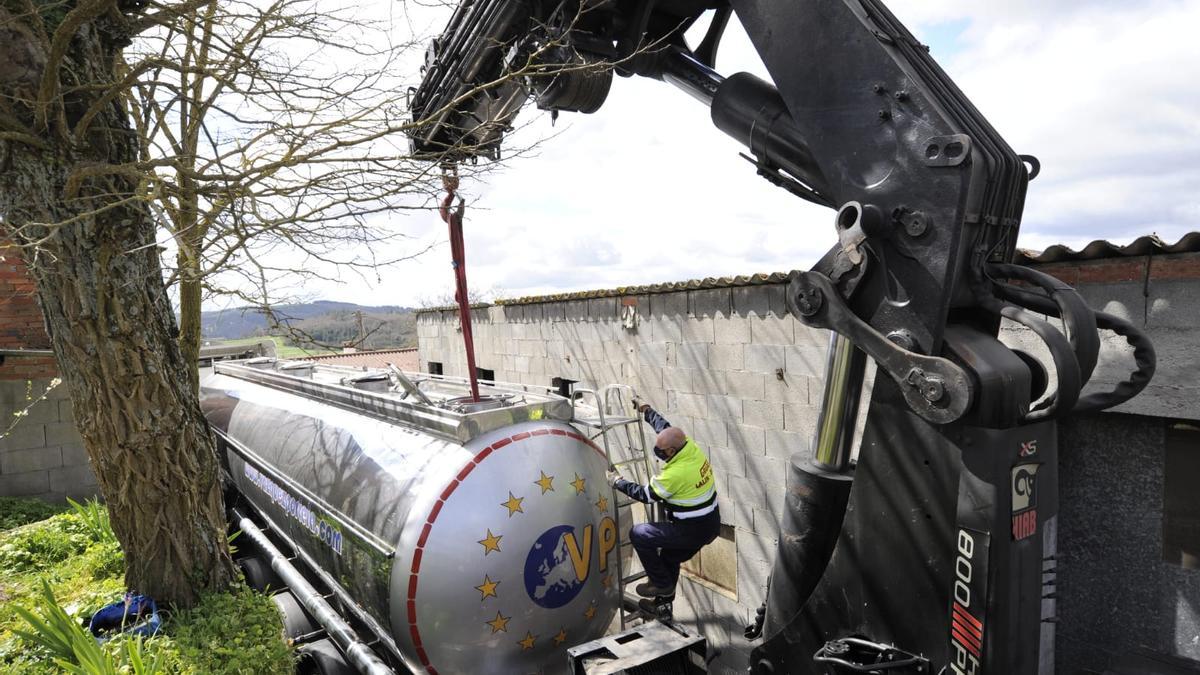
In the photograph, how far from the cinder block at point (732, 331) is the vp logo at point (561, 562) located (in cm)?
294

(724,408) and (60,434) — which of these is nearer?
(724,408)

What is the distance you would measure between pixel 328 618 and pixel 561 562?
194 cm

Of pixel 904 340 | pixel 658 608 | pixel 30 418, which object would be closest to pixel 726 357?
pixel 658 608

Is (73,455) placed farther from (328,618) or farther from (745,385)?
(745,385)

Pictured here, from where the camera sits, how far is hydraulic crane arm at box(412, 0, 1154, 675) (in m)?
2.43

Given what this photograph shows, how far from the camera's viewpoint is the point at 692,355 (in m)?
7.57

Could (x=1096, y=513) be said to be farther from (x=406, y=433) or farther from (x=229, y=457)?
(x=229, y=457)

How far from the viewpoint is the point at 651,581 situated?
4902 millimetres

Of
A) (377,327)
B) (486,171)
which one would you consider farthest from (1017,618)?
(377,327)

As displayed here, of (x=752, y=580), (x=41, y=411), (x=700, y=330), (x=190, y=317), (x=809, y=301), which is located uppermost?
(x=190, y=317)

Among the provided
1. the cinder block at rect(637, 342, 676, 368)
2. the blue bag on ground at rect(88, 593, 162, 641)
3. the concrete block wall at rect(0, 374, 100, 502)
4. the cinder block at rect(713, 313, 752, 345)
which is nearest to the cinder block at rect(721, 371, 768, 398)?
the cinder block at rect(713, 313, 752, 345)

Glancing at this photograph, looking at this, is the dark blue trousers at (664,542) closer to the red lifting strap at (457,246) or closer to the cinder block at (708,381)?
the red lifting strap at (457,246)

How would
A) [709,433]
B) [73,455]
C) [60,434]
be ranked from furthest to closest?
1. [73,455]
2. [60,434]
3. [709,433]

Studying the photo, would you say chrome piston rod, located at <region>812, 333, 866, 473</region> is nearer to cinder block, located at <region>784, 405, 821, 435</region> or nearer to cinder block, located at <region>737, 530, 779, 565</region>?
cinder block, located at <region>784, 405, 821, 435</region>
